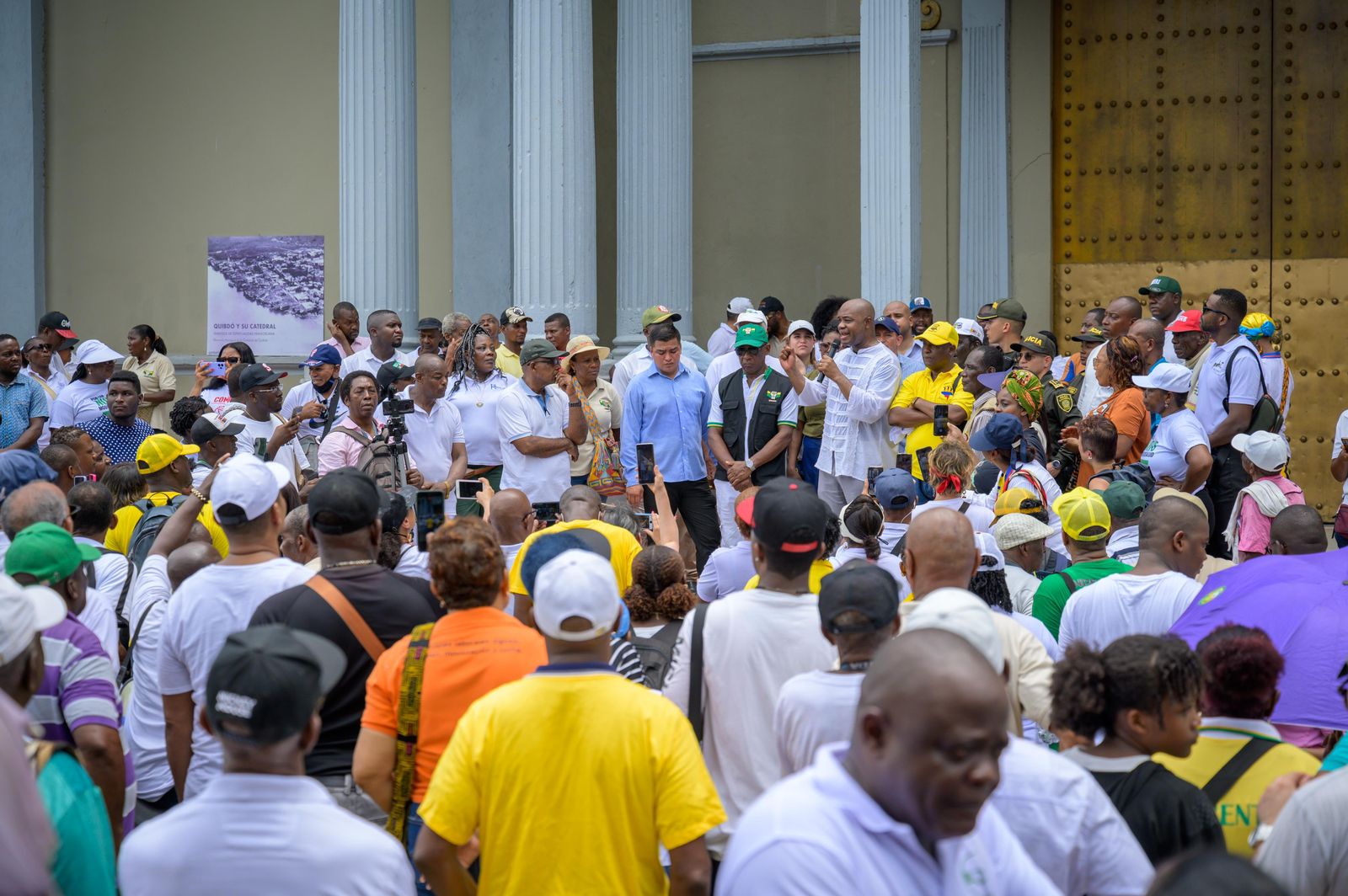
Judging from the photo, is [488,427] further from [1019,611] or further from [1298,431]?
[1298,431]

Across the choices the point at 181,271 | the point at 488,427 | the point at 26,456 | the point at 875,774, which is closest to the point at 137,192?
the point at 181,271

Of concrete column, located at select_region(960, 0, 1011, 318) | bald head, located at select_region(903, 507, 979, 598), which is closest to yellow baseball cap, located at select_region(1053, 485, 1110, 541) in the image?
bald head, located at select_region(903, 507, 979, 598)

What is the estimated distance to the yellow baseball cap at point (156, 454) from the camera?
23.0 feet

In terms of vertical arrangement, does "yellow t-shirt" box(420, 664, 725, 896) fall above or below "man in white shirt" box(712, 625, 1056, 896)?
below

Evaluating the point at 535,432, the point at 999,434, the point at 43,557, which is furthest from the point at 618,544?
the point at 535,432

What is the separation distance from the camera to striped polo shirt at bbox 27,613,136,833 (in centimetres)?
361

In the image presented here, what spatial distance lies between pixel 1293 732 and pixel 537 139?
8.49 m

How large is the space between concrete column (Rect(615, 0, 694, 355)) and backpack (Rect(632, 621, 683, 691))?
8.02 m

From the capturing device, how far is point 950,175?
1485 cm

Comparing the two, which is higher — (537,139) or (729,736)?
(537,139)

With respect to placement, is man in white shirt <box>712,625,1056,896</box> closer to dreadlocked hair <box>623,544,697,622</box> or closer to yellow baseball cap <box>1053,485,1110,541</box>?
dreadlocked hair <box>623,544,697,622</box>

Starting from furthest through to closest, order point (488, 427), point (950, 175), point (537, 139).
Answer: point (950, 175)
point (537, 139)
point (488, 427)

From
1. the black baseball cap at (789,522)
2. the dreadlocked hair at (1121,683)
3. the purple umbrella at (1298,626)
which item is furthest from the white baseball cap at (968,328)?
the dreadlocked hair at (1121,683)

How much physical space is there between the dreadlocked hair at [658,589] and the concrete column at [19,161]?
521 inches
